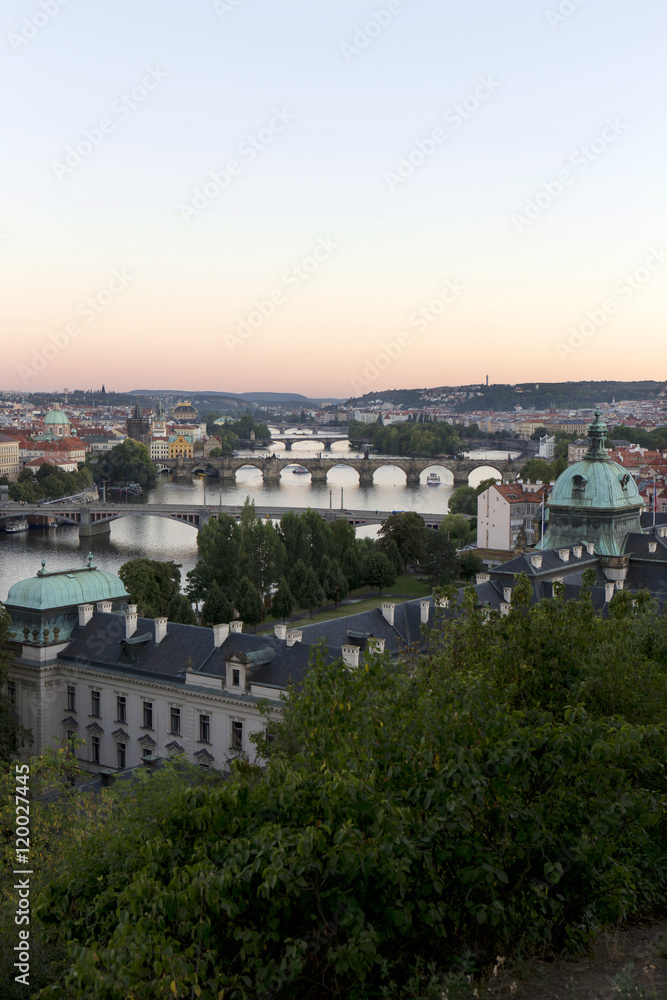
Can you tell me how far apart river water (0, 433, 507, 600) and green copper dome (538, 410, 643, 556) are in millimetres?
26968

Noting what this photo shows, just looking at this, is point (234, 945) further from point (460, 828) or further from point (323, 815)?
point (460, 828)

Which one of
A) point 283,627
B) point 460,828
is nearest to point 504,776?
point 460,828

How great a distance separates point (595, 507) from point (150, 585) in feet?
58.7

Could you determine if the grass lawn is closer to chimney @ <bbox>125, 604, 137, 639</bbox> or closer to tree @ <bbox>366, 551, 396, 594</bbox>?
tree @ <bbox>366, 551, 396, 594</bbox>

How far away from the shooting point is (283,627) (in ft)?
74.3

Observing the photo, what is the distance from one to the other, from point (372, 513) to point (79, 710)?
4782cm

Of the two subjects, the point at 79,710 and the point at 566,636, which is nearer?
the point at 566,636

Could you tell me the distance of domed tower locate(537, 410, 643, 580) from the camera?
3531 cm

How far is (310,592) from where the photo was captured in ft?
138

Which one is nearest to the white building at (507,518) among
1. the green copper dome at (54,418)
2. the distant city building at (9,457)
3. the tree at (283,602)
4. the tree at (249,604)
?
the tree at (283,602)

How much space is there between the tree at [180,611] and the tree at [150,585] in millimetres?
469

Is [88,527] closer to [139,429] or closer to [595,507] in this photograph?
[595,507]

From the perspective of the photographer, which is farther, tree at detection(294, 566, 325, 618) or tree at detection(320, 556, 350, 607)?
tree at detection(320, 556, 350, 607)

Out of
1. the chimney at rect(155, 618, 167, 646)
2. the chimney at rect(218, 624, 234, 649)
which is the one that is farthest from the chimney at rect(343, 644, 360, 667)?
the chimney at rect(155, 618, 167, 646)
